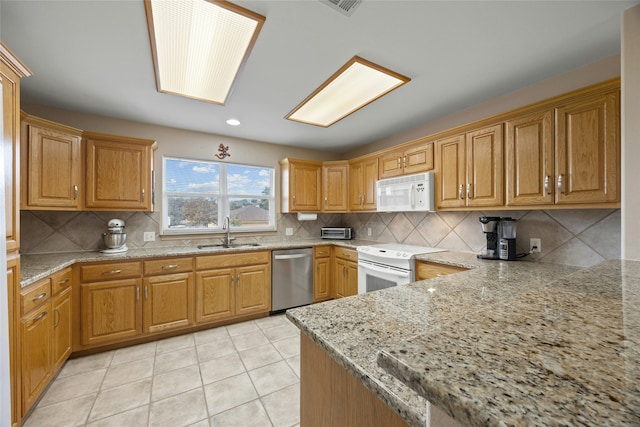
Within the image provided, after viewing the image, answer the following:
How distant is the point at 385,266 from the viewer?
9.11 ft

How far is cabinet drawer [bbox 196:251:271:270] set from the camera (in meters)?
2.85

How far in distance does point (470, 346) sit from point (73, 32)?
2455 mm

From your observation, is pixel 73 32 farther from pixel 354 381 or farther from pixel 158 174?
pixel 354 381

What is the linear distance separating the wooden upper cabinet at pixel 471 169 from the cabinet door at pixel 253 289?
2.19 meters

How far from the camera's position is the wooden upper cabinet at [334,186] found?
3.89 m

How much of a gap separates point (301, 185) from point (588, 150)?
295 centimetres

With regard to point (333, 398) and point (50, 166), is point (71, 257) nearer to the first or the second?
point (50, 166)

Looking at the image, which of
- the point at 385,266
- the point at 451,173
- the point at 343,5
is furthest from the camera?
the point at 385,266

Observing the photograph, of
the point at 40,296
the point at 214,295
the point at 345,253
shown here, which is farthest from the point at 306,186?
the point at 40,296

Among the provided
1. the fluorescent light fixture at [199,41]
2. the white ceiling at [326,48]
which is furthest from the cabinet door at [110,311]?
the fluorescent light fixture at [199,41]

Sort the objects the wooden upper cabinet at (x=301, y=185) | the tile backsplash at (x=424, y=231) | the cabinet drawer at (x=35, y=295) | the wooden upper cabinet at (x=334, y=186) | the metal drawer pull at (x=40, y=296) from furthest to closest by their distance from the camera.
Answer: the wooden upper cabinet at (x=334, y=186) → the wooden upper cabinet at (x=301, y=185) → the tile backsplash at (x=424, y=231) → the metal drawer pull at (x=40, y=296) → the cabinet drawer at (x=35, y=295)

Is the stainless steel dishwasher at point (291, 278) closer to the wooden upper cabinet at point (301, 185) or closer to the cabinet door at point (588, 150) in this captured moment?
the wooden upper cabinet at point (301, 185)

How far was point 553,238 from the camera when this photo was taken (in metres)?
2.15

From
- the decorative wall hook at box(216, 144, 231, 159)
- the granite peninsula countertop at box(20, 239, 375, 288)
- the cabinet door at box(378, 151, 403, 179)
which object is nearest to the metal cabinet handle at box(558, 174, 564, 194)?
the cabinet door at box(378, 151, 403, 179)
